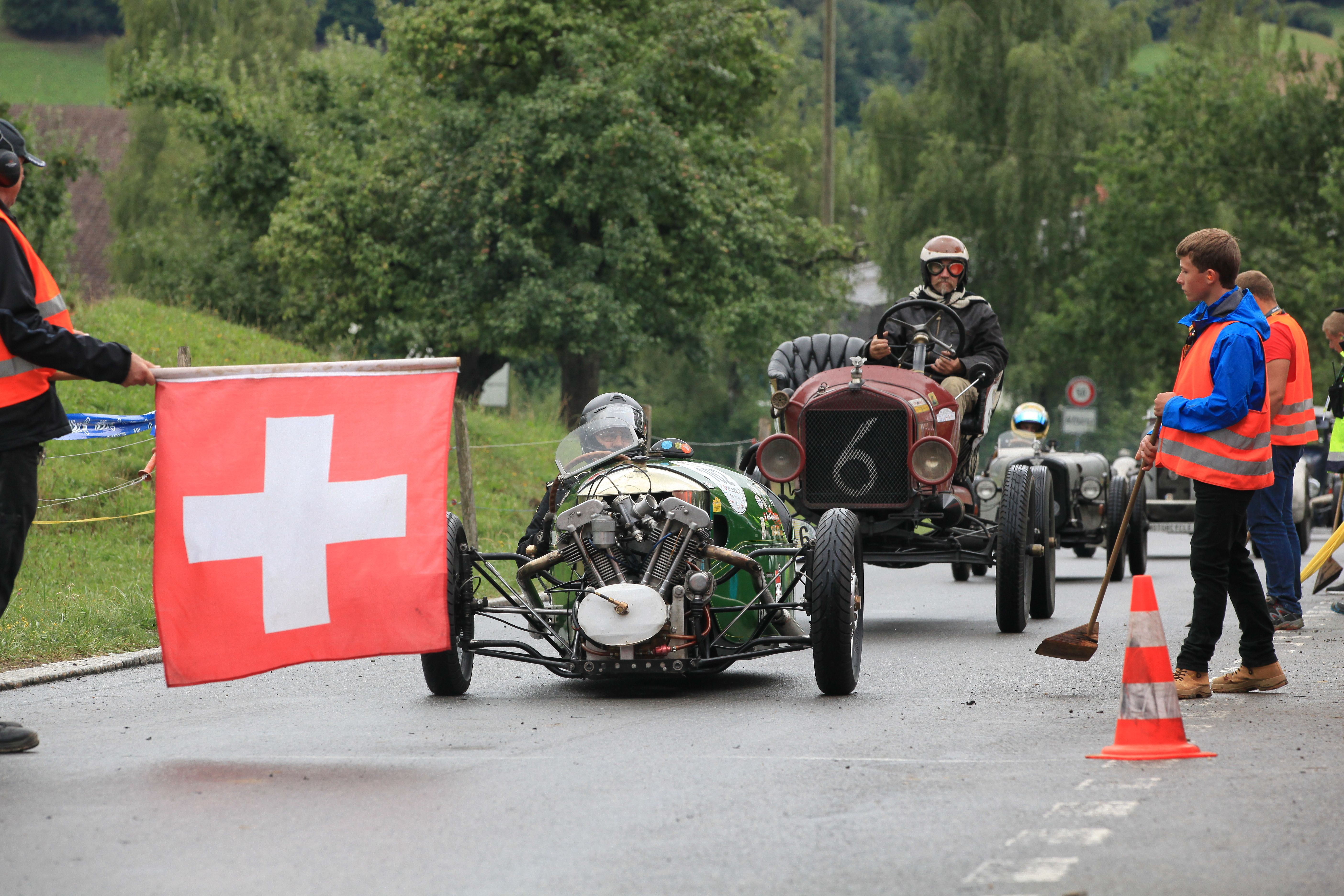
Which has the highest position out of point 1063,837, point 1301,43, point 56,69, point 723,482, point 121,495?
point 1301,43

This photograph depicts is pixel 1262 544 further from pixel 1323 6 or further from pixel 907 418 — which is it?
pixel 1323 6


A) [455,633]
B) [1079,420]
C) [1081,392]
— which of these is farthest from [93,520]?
[1081,392]

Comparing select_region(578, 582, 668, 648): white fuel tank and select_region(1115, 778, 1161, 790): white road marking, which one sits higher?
select_region(578, 582, 668, 648): white fuel tank

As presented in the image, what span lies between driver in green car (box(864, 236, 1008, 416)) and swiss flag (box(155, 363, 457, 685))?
19.1 feet

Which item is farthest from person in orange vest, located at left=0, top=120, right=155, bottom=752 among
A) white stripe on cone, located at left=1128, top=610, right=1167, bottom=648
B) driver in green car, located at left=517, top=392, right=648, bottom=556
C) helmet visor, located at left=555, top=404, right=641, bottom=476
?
white stripe on cone, located at left=1128, top=610, right=1167, bottom=648

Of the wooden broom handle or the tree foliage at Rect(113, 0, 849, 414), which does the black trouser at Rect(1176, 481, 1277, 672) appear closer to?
the wooden broom handle

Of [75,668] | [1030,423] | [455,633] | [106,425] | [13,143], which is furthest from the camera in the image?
[1030,423]

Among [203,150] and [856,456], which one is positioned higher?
→ [203,150]

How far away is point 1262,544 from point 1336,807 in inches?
190

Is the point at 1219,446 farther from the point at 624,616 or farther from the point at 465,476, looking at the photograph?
the point at 465,476

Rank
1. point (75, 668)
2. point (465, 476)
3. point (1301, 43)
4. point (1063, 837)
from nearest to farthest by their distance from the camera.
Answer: point (1063, 837) → point (75, 668) → point (465, 476) → point (1301, 43)

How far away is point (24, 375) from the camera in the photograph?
6594 mm

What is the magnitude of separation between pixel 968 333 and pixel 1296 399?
2775 millimetres

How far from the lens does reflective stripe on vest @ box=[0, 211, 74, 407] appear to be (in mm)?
6543
